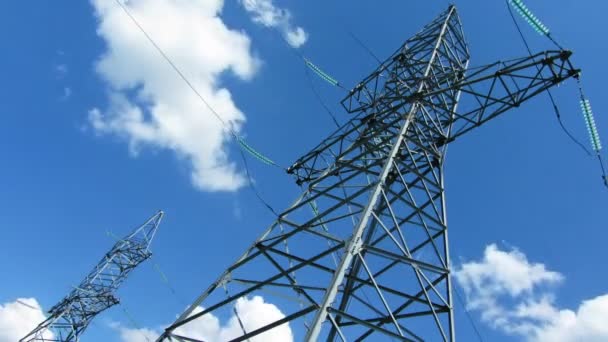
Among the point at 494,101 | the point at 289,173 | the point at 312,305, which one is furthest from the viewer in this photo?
Answer: the point at 289,173

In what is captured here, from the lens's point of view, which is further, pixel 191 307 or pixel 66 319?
pixel 66 319

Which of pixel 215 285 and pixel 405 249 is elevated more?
pixel 405 249

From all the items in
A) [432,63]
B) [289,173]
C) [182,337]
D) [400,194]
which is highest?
[432,63]

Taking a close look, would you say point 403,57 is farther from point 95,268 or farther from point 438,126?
point 95,268

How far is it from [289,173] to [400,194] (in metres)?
3.63

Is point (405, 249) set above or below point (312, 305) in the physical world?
above

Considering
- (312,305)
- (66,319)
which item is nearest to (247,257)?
(312,305)

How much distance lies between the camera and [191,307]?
6242 mm

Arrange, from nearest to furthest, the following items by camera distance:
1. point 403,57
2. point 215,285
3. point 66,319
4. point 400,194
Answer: point 215,285, point 400,194, point 403,57, point 66,319

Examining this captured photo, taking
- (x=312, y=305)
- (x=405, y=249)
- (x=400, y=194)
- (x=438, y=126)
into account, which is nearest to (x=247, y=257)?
(x=312, y=305)

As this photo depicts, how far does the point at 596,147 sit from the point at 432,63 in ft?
13.9

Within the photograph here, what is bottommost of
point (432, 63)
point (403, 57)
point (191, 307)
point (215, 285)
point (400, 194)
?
point (191, 307)

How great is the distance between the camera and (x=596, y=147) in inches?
388

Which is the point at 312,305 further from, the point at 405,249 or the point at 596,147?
the point at 596,147
